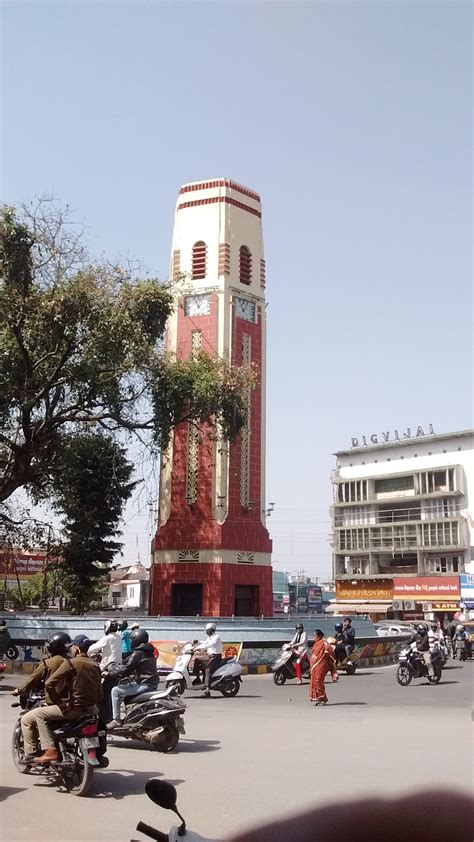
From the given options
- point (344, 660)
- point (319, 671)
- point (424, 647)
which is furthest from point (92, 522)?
point (319, 671)

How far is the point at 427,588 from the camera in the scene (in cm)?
5338

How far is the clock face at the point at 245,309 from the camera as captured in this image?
28.5 m

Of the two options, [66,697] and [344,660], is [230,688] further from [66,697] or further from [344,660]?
[66,697]

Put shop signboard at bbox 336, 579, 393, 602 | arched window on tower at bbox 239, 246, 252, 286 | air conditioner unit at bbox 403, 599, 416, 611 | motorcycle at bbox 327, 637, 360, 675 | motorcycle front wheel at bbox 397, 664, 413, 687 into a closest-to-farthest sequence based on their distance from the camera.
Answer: motorcycle front wheel at bbox 397, 664, 413, 687 → motorcycle at bbox 327, 637, 360, 675 → arched window on tower at bbox 239, 246, 252, 286 → air conditioner unit at bbox 403, 599, 416, 611 → shop signboard at bbox 336, 579, 393, 602

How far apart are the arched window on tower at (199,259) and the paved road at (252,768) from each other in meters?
19.0

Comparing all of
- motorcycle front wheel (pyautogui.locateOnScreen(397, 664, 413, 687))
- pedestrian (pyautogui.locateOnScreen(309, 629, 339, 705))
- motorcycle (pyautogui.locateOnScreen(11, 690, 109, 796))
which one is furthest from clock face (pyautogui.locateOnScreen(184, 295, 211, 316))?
motorcycle (pyautogui.locateOnScreen(11, 690, 109, 796))

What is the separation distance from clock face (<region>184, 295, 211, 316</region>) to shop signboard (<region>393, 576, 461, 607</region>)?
31978mm

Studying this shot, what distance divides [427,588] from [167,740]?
47828 millimetres

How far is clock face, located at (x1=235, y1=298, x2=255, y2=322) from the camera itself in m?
28.5

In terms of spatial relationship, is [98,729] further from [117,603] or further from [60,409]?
[117,603]

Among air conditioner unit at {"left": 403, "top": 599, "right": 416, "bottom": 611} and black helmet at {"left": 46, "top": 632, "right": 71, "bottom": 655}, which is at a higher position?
black helmet at {"left": 46, "top": 632, "right": 71, "bottom": 655}

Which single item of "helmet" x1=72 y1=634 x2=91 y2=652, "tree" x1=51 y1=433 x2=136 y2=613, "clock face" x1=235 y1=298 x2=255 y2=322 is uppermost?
"clock face" x1=235 y1=298 x2=255 y2=322

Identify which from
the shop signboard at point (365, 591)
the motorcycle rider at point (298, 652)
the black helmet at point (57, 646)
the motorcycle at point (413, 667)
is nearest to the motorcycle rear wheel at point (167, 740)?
the black helmet at point (57, 646)

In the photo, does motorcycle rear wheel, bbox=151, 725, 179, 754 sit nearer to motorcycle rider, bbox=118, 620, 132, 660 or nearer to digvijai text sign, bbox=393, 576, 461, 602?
motorcycle rider, bbox=118, 620, 132, 660
